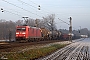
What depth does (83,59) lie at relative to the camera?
20.8m

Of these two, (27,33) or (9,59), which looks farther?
(27,33)

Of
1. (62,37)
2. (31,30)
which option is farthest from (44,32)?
(62,37)

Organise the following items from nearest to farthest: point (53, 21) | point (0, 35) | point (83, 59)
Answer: point (83, 59), point (0, 35), point (53, 21)

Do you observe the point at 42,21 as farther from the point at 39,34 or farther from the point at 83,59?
the point at 83,59

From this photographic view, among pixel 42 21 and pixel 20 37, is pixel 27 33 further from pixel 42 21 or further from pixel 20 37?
pixel 42 21

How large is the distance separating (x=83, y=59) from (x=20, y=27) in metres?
31.6

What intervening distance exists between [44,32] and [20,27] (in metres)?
20.4

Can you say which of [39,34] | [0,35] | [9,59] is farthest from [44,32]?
[9,59]

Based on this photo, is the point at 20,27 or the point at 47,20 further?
the point at 47,20

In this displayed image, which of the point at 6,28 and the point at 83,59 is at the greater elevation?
the point at 6,28

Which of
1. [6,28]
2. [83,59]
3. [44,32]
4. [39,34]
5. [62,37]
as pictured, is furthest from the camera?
[62,37]

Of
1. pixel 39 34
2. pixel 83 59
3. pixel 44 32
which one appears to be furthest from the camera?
pixel 44 32

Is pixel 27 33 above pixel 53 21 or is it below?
below

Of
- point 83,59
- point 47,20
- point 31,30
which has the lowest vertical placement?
point 83,59
